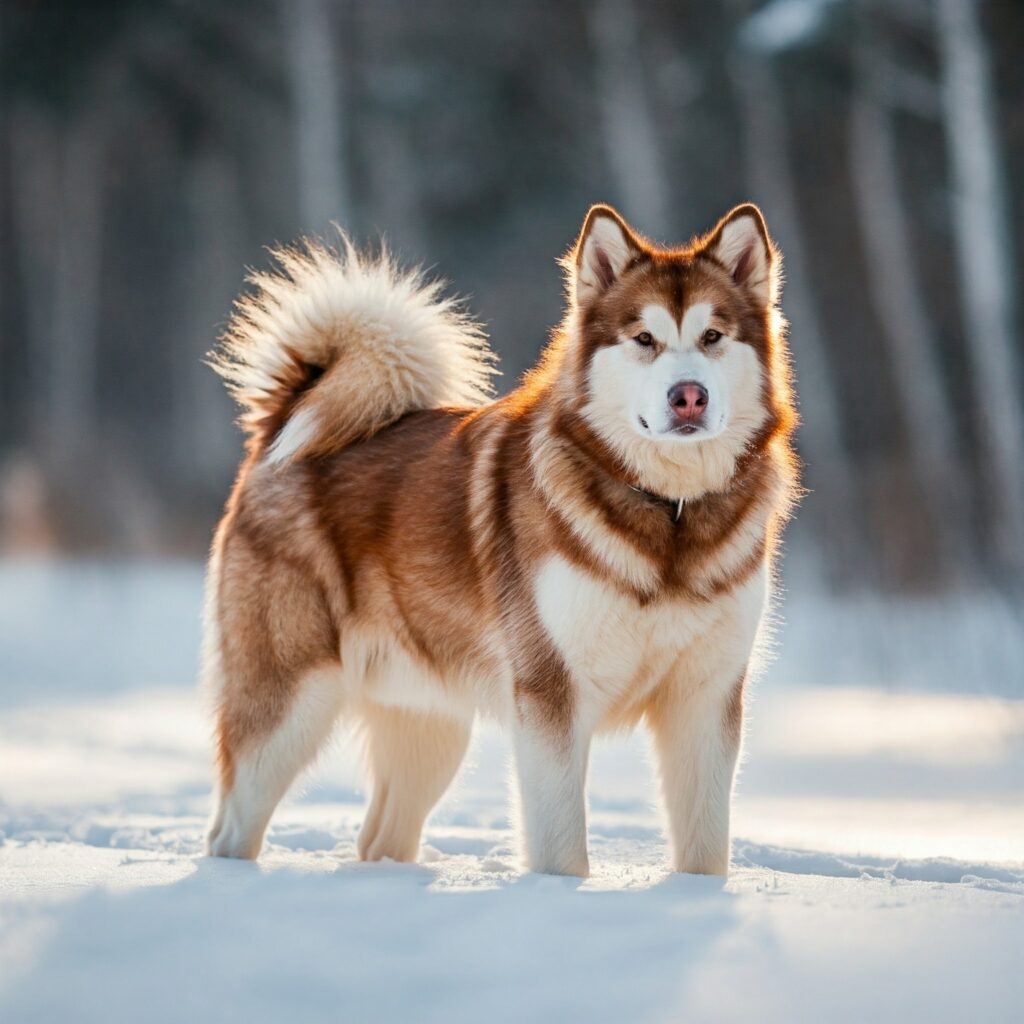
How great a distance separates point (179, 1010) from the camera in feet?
6.73

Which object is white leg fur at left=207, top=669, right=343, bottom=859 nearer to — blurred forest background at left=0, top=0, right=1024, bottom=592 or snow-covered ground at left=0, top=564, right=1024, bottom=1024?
snow-covered ground at left=0, top=564, right=1024, bottom=1024

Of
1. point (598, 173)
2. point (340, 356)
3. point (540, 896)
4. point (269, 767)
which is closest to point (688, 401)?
point (540, 896)

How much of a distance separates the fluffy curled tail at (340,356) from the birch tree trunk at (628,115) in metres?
8.32

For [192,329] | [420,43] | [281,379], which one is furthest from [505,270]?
[281,379]

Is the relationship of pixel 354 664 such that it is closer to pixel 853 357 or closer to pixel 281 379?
pixel 281 379

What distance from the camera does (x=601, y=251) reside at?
317 centimetres

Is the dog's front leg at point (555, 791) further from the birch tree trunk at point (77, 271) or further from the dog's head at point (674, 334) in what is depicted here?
the birch tree trunk at point (77, 271)

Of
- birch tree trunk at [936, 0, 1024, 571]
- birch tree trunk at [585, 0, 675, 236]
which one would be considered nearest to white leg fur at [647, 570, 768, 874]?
birch tree trunk at [936, 0, 1024, 571]

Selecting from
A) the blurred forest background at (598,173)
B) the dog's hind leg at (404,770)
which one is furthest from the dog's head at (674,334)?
the blurred forest background at (598,173)

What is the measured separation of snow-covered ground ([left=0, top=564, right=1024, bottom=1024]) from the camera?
207 centimetres

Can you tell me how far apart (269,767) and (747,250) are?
1.76m

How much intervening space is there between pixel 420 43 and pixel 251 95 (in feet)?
9.71

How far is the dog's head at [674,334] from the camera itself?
2844 mm

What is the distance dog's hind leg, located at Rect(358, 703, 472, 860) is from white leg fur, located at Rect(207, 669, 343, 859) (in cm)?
31
